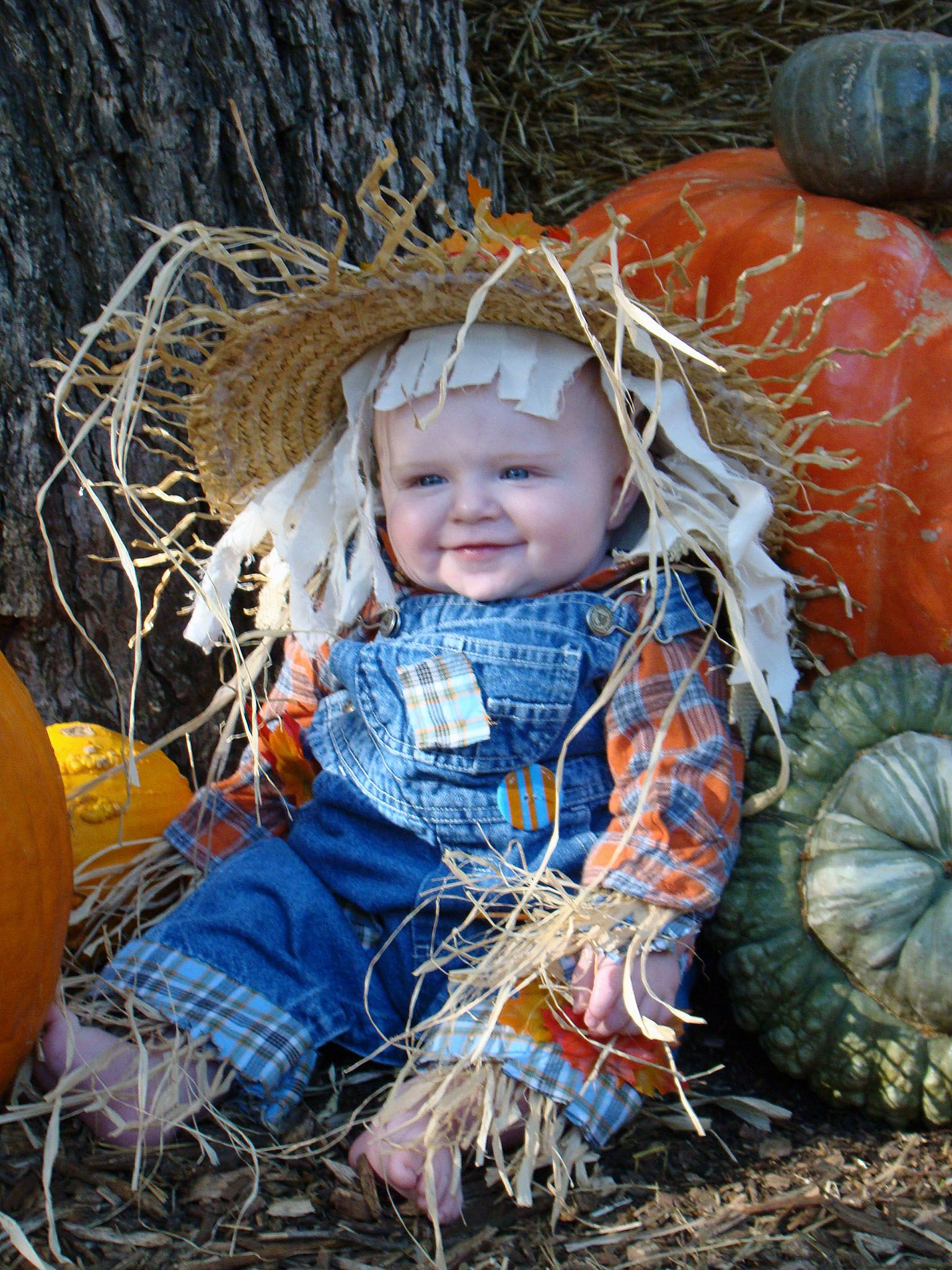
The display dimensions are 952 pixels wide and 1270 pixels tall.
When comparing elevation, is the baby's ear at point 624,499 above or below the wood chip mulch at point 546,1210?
above

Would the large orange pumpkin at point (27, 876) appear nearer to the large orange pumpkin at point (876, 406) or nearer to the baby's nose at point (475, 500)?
the baby's nose at point (475, 500)

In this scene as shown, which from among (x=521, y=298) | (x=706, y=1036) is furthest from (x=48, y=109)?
(x=706, y=1036)

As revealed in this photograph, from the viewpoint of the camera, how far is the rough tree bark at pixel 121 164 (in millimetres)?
2217

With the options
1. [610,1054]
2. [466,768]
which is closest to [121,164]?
[466,768]

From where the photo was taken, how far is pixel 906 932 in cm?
177

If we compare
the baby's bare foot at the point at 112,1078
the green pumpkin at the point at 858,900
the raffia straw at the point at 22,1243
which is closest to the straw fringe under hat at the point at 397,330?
the green pumpkin at the point at 858,900

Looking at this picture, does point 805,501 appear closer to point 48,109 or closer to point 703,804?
point 703,804

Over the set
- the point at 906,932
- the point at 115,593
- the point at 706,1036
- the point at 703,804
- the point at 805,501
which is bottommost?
the point at 706,1036

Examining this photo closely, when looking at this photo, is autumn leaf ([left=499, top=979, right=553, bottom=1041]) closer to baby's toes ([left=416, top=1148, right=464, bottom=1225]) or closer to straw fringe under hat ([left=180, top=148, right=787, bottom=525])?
baby's toes ([left=416, top=1148, right=464, bottom=1225])

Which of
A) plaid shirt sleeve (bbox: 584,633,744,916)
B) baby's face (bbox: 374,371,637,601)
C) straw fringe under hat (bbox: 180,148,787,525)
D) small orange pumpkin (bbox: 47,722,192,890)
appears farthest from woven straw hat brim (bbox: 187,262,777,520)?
small orange pumpkin (bbox: 47,722,192,890)

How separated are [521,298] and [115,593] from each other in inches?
42.4

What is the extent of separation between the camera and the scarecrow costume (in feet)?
5.65

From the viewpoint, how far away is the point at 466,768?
77.0 inches

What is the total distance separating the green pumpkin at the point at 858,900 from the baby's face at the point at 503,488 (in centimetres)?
46
